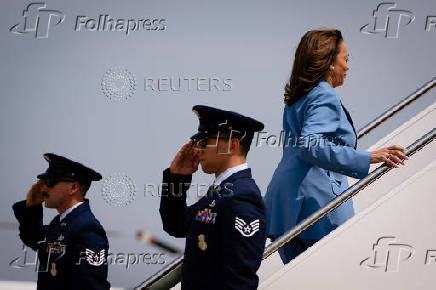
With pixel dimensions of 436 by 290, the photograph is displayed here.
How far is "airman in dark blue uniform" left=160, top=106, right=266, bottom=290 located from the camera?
1.63 metres

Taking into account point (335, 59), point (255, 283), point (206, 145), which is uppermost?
point (335, 59)

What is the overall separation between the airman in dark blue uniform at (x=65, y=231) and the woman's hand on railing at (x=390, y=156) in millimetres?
984

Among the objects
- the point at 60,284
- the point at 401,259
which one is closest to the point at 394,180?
the point at 401,259

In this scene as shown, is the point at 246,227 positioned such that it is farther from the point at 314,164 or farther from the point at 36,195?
the point at 36,195

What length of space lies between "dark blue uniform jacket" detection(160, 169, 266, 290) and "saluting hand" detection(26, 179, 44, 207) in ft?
2.64

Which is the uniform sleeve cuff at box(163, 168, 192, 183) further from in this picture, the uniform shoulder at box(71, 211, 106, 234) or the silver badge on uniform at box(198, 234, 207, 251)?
the uniform shoulder at box(71, 211, 106, 234)

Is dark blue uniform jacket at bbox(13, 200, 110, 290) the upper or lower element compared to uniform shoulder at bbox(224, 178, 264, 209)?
lower

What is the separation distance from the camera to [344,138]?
82.7 inches

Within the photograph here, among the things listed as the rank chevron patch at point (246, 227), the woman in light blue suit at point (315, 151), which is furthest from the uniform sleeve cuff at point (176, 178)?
the woman in light blue suit at point (315, 151)

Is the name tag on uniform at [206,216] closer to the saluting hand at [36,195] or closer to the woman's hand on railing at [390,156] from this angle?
the woman's hand on railing at [390,156]

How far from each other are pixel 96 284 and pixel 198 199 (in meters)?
0.52

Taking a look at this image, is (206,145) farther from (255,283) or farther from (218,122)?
(255,283)

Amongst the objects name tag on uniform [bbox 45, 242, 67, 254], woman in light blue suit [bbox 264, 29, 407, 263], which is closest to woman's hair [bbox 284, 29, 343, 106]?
woman in light blue suit [bbox 264, 29, 407, 263]

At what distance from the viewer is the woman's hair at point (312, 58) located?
7.02 feet
